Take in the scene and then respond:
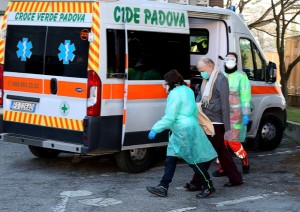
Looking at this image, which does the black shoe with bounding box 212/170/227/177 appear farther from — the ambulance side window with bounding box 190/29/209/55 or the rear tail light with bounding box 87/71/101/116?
the ambulance side window with bounding box 190/29/209/55

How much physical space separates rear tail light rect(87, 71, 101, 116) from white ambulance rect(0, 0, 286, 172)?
0.01 m

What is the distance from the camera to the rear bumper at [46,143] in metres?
8.15

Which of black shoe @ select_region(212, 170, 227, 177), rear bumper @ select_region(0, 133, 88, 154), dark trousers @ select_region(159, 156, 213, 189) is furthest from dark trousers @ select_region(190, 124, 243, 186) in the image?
rear bumper @ select_region(0, 133, 88, 154)

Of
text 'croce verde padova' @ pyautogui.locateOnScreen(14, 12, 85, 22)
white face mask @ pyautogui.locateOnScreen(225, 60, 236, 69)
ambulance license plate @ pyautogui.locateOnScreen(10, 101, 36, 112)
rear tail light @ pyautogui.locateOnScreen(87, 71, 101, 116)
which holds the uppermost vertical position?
text 'croce verde padova' @ pyautogui.locateOnScreen(14, 12, 85, 22)

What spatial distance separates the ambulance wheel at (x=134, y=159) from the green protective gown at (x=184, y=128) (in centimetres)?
153

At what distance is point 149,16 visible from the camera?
8.70 meters

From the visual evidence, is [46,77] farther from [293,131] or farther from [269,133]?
[293,131]

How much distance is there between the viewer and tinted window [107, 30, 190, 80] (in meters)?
8.25

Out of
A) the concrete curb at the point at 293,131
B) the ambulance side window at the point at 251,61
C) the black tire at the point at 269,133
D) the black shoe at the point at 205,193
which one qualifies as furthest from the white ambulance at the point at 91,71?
the concrete curb at the point at 293,131

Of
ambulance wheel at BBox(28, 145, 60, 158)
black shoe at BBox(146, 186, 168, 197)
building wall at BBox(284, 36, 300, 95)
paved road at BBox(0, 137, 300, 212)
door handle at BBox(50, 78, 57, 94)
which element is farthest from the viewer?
building wall at BBox(284, 36, 300, 95)

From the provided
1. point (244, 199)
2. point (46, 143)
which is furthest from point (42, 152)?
point (244, 199)

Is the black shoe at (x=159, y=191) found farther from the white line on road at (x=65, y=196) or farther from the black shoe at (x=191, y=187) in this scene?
the white line on road at (x=65, y=196)

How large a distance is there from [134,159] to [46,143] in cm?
127

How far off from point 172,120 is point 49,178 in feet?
7.42
